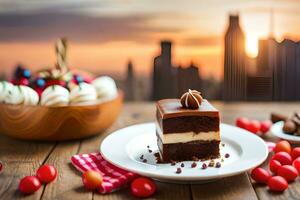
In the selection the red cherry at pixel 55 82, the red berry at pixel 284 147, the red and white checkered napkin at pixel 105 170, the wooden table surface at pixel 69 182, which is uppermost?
the red cherry at pixel 55 82

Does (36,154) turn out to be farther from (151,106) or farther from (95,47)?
(95,47)

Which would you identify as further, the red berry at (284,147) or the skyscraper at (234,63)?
the skyscraper at (234,63)

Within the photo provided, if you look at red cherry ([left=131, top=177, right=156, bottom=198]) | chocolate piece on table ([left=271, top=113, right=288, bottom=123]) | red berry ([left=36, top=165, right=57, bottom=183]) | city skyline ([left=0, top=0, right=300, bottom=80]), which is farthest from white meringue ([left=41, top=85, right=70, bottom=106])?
city skyline ([left=0, top=0, right=300, bottom=80])

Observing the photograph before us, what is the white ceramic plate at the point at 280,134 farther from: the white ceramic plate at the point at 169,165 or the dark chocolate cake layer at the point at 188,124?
the dark chocolate cake layer at the point at 188,124

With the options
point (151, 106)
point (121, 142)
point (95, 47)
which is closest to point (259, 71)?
point (151, 106)

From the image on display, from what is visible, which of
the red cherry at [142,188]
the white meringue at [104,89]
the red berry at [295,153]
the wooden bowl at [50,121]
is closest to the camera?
the red cherry at [142,188]

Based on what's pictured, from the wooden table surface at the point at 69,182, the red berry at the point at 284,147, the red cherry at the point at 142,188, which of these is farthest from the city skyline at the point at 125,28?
the red cherry at the point at 142,188

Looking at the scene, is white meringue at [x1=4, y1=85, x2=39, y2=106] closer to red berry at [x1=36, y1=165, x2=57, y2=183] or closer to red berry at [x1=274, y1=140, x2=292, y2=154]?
red berry at [x1=36, y1=165, x2=57, y2=183]
